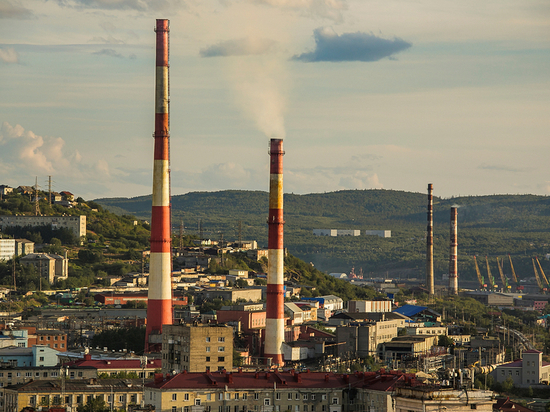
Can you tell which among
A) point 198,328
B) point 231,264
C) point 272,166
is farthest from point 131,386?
point 231,264

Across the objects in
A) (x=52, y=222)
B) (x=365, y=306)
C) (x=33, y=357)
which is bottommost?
(x=33, y=357)

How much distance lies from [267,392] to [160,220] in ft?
66.5

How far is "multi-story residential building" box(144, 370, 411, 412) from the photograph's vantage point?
162 ft

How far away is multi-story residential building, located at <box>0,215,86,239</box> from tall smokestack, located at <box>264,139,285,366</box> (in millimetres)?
68826

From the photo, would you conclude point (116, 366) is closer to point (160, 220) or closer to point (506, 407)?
point (160, 220)

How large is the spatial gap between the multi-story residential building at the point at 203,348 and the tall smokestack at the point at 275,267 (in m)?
14.3

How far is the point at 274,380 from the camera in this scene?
52375 millimetres

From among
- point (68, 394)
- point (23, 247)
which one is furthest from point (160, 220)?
point (23, 247)

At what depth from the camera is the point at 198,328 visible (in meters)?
59.6

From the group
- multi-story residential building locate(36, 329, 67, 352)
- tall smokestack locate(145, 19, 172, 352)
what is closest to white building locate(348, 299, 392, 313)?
multi-story residential building locate(36, 329, 67, 352)

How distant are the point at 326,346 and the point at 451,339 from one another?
52.3 feet

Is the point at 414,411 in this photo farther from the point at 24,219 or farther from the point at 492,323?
the point at 24,219

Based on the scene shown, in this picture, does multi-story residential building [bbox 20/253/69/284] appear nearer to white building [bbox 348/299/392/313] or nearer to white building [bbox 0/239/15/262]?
white building [bbox 0/239/15/262]

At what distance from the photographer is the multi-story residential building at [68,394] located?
171ft
